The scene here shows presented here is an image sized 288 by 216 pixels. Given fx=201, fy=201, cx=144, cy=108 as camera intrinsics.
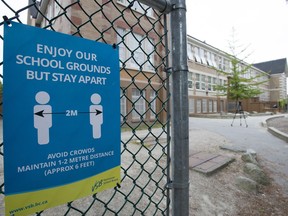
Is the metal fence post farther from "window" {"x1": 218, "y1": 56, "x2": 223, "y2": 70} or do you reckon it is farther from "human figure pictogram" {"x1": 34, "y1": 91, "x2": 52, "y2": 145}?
"window" {"x1": 218, "y1": 56, "x2": 223, "y2": 70}

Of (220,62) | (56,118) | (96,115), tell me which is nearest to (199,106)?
(220,62)

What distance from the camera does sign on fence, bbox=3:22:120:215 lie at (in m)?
0.71

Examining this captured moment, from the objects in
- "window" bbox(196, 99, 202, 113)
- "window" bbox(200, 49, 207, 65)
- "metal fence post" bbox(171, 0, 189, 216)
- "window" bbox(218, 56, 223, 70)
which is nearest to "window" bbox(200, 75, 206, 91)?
"window" bbox(200, 49, 207, 65)

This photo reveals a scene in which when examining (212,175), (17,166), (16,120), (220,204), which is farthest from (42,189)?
(212,175)

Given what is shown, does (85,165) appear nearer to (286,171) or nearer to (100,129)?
(100,129)

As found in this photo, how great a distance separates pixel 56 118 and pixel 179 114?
61cm

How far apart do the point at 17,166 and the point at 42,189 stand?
5.3 inches

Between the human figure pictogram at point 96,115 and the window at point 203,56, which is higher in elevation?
the window at point 203,56

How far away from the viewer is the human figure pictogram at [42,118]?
0.74 m

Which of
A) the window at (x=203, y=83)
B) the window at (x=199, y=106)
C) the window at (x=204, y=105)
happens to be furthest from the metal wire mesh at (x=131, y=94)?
the window at (x=203, y=83)

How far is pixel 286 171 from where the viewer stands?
404 centimetres

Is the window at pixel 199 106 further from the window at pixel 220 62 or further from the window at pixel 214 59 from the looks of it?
the window at pixel 220 62

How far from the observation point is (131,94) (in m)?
12.2

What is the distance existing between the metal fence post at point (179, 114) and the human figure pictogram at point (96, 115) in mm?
405
